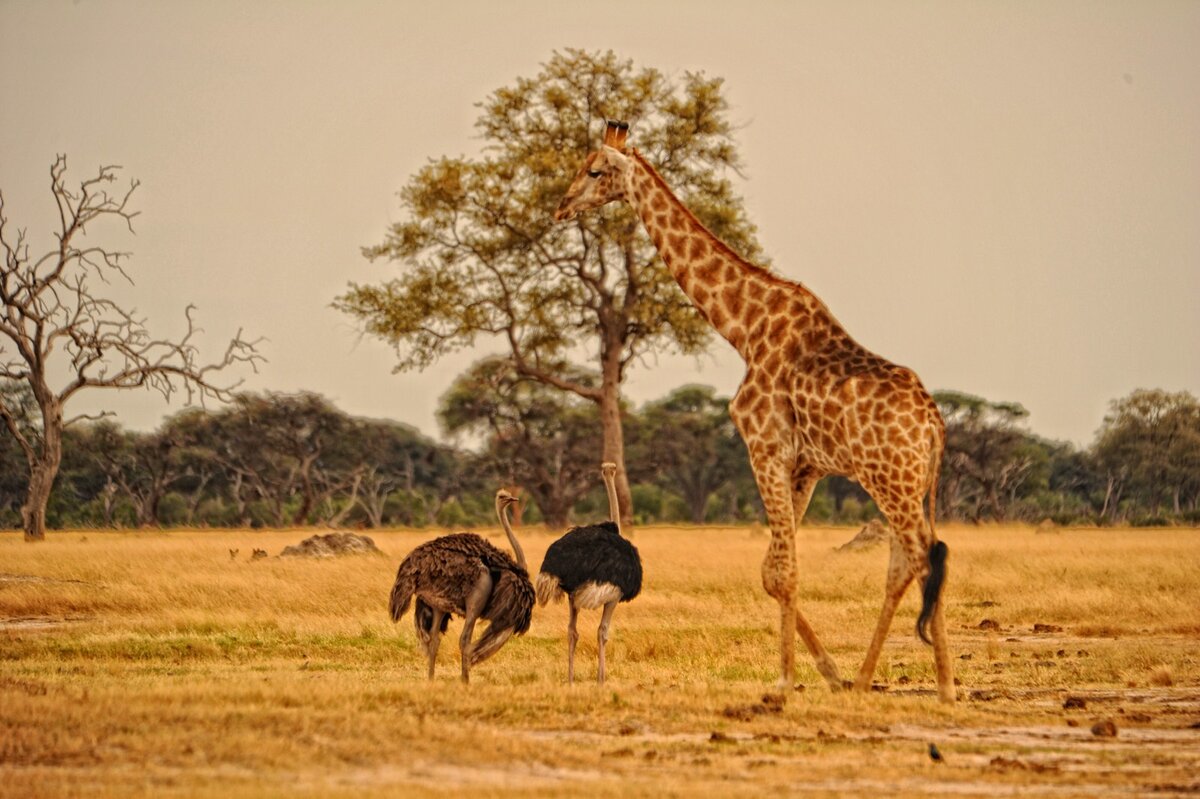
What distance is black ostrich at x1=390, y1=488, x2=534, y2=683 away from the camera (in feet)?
39.3

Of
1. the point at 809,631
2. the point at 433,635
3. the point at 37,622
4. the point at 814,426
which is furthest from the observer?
the point at 37,622

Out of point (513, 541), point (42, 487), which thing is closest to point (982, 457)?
point (42, 487)

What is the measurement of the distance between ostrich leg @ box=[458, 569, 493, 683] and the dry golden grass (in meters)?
0.31

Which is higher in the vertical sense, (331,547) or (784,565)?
(784,565)

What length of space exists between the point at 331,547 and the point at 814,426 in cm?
1541

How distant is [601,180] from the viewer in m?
14.0

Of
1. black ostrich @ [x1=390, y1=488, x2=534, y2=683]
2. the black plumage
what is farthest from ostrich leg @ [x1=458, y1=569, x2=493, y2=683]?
the black plumage

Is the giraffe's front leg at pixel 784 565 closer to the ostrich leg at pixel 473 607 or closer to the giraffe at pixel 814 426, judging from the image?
the giraffe at pixel 814 426

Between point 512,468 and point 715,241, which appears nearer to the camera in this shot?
point 715,241

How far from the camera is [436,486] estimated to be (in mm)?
65750

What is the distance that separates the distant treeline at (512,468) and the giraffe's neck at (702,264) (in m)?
37.4

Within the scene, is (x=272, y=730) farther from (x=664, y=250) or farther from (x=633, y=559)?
(x=664, y=250)

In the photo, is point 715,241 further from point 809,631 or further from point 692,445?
point 692,445

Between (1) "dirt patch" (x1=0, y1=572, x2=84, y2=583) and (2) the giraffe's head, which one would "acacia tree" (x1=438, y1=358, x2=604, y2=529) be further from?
(2) the giraffe's head
